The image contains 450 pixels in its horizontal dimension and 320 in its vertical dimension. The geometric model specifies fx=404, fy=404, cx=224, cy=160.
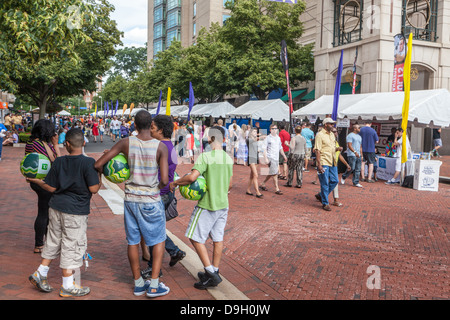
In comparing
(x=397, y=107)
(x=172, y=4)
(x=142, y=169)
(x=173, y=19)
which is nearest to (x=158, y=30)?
(x=172, y=4)

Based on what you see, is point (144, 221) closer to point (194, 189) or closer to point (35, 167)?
point (194, 189)

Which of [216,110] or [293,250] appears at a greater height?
[216,110]

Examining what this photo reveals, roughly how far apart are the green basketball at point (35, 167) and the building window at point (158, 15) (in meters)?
66.0

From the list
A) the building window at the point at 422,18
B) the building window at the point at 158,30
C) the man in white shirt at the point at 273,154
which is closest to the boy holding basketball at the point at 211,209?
the man in white shirt at the point at 273,154

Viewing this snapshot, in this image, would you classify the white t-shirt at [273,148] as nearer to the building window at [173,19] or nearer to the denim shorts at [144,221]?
the denim shorts at [144,221]

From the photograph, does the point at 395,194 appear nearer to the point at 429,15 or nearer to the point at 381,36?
the point at 381,36

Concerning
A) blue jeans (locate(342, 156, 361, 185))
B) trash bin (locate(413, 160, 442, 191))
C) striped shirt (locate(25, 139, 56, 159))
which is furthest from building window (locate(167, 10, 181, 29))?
striped shirt (locate(25, 139, 56, 159))

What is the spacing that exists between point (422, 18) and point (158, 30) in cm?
5128

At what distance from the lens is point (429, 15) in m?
20.6

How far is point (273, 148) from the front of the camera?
32.9 feet

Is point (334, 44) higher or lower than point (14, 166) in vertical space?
higher

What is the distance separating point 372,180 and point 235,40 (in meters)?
16.1
